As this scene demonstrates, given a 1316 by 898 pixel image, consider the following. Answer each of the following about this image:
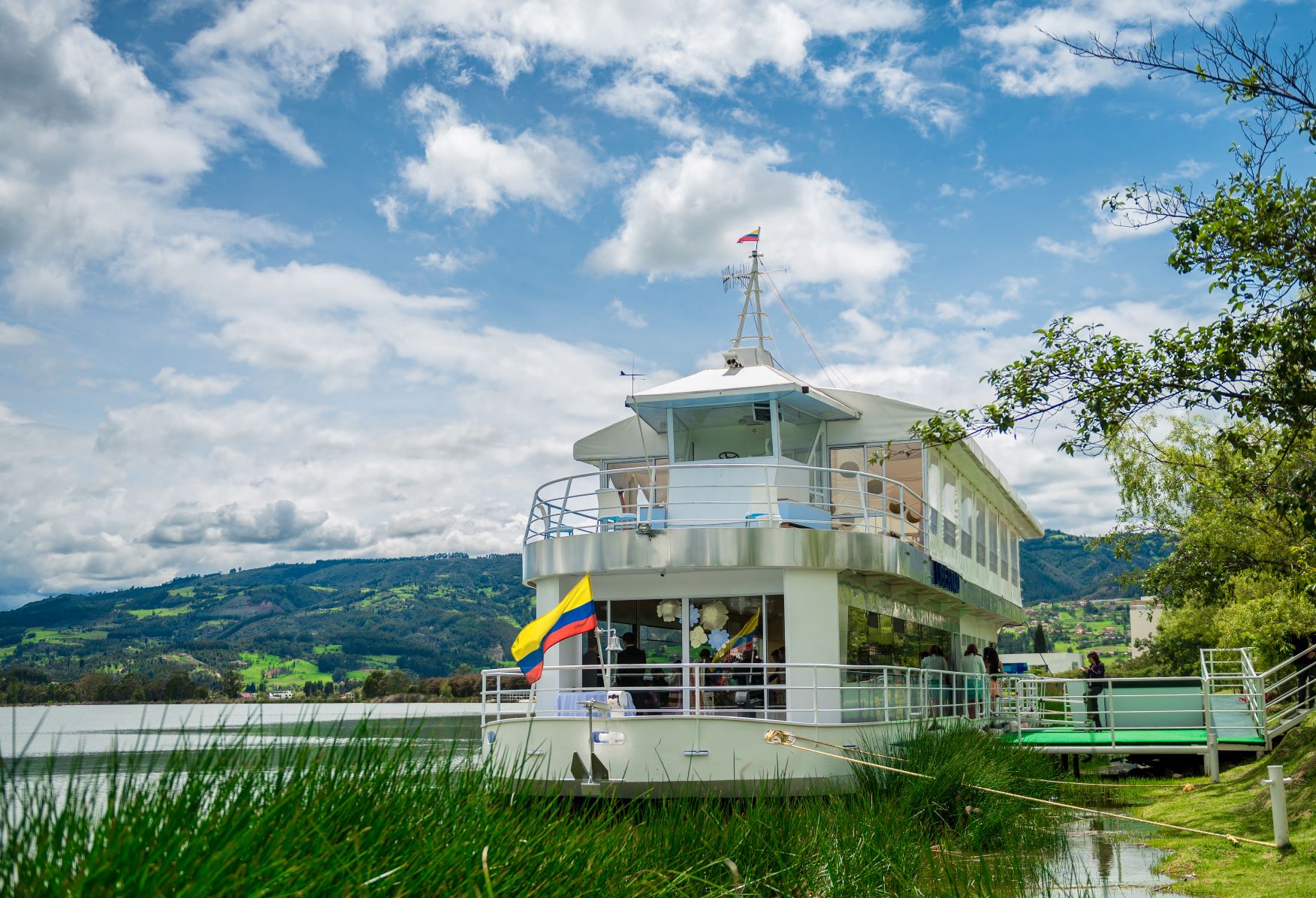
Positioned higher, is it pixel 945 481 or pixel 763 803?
pixel 945 481

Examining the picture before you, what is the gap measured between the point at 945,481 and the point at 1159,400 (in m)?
11.4

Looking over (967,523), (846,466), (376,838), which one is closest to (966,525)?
(967,523)

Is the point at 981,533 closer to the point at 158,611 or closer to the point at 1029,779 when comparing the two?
the point at 1029,779

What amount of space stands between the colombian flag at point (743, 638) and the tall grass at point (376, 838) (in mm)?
6972

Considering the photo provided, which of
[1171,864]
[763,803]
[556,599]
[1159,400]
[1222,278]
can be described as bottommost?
[1171,864]

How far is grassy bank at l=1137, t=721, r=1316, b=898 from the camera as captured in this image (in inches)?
399

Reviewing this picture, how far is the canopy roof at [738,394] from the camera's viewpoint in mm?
17562

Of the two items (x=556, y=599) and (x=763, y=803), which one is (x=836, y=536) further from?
(x=763, y=803)

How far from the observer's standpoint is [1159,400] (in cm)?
1099

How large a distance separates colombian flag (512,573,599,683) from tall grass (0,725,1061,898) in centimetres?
465

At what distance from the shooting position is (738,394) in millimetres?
17656

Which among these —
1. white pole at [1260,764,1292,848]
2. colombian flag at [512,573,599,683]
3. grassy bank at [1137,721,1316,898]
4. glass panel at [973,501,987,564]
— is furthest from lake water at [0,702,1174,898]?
glass panel at [973,501,987,564]

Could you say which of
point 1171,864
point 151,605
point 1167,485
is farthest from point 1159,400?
point 151,605

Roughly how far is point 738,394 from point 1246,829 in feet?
29.2
